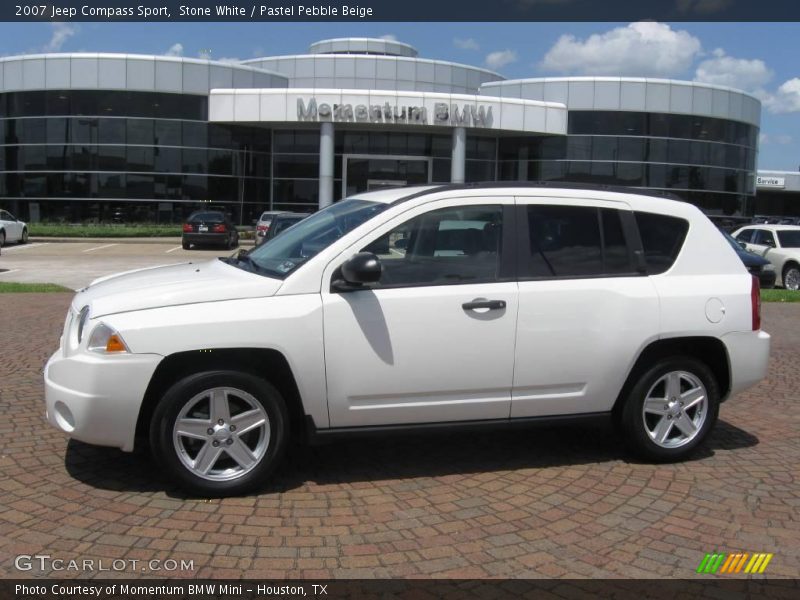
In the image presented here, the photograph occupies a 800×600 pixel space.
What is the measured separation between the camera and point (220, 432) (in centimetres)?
438

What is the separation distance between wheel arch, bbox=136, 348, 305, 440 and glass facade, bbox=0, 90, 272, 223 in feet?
117

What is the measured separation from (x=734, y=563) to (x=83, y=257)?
25.6m

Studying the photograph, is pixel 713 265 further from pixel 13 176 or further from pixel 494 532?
pixel 13 176

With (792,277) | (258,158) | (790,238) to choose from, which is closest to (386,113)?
(258,158)

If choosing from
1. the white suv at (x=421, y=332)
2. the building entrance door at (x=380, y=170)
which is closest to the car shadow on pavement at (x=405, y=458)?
the white suv at (x=421, y=332)

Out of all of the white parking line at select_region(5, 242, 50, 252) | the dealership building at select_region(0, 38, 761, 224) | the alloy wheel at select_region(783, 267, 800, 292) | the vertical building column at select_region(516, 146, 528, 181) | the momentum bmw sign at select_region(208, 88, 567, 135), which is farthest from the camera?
the vertical building column at select_region(516, 146, 528, 181)

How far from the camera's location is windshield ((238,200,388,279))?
188 inches

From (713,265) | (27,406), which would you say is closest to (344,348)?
(713,265)

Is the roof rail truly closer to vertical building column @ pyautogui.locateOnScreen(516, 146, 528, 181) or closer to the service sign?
vertical building column @ pyautogui.locateOnScreen(516, 146, 528, 181)

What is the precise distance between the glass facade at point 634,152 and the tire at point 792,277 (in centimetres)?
2093

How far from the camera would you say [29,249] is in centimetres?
2928

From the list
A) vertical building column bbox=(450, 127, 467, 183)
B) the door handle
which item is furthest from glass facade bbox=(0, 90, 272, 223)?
the door handle

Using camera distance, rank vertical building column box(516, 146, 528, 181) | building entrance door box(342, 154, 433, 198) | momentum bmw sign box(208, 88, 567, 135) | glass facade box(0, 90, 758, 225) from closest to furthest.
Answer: momentum bmw sign box(208, 88, 567, 135)
glass facade box(0, 90, 758, 225)
building entrance door box(342, 154, 433, 198)
vertical building column box(516, 146, 528, 181)

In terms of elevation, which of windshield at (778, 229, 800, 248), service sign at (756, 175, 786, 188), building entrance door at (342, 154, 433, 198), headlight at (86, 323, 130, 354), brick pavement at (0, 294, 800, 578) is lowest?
brick pavement at (0, 294, 800, 578)
